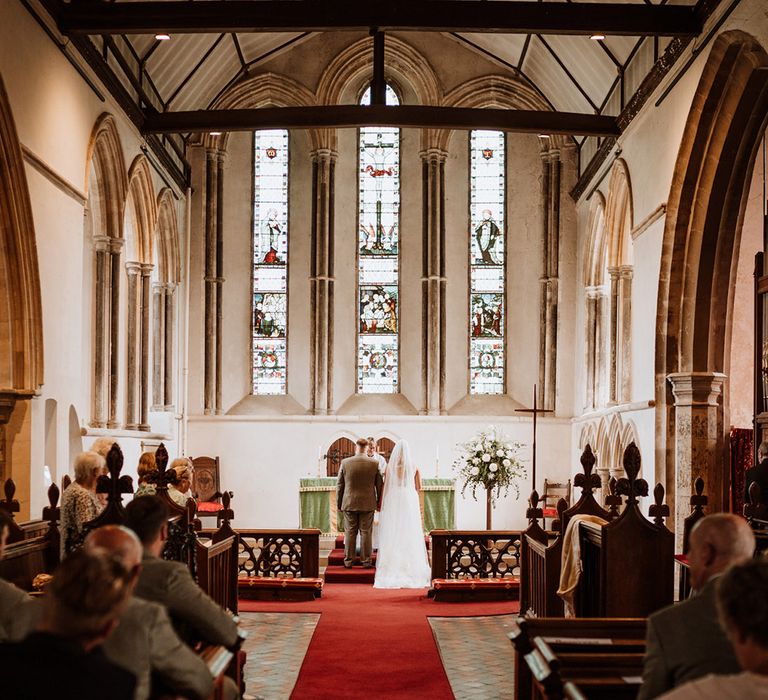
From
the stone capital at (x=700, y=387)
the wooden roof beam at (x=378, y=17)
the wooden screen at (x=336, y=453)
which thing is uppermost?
the wooden roof beam at (x=378, y=17)

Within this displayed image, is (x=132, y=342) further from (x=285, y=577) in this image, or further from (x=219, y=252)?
(x=285, y=577)

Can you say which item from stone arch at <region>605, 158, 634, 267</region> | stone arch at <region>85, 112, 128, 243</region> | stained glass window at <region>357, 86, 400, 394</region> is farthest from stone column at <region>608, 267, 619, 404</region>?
stone arch at <region>85, 112, 128, 243</region>

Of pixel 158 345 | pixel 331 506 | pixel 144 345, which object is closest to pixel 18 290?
pixel 144 345

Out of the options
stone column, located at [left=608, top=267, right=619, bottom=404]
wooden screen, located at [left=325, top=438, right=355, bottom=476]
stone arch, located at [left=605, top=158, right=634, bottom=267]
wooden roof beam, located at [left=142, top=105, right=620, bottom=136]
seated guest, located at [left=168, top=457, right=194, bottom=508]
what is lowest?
wooden screen, located at [left=325, top=438, right=355, bottom=476]

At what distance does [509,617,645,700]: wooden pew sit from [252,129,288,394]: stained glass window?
11644mm

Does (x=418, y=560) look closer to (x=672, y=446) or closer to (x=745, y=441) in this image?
(x=672, y=446)

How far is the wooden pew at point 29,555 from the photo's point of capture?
224 inches

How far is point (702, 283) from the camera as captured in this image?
34.5 feet

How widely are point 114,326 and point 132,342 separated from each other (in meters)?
1.10

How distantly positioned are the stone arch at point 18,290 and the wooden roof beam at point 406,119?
3.88m

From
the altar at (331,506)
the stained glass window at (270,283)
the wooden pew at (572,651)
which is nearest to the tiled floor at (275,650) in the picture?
the wooden pew at (572,651)

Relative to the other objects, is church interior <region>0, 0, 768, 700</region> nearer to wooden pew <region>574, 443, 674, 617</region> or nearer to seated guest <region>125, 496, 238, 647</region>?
wooden pew <region>574, 443, 674, 617</region>

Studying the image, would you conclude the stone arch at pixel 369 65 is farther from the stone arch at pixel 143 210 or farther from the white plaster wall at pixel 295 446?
the white plaster wall at pixel 295 446

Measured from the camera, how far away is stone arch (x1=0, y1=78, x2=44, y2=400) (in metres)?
8.81
